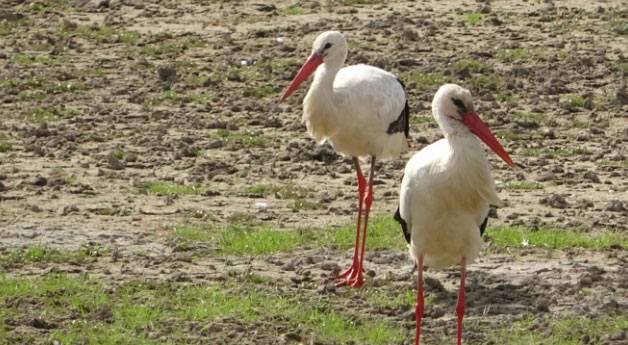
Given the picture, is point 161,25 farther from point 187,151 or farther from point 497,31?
point 187,151

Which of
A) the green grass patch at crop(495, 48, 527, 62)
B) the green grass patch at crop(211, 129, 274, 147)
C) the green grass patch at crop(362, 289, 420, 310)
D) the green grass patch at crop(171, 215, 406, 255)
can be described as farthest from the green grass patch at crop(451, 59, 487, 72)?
the green grass patch at crop(362, 289, 420, 310)

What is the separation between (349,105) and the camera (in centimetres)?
1009

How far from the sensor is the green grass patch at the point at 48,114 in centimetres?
1354

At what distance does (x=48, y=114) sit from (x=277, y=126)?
7.26 feet

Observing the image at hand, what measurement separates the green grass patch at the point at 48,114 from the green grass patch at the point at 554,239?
5.07 meters

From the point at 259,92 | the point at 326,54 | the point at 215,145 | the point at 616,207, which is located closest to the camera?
the point at 326,54

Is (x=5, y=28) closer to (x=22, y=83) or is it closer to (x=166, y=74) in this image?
(x=22, y=83)

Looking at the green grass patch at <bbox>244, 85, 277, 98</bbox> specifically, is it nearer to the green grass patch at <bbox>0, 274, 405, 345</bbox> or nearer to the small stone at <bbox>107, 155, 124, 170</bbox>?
the small stone at <bbox>107, 155, 124, 170</bbox>

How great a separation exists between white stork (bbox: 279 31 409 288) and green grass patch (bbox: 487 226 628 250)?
38.3 inches

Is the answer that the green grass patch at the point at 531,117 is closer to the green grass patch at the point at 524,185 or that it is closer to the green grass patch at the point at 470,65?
the green grass patch at the point at 470,65

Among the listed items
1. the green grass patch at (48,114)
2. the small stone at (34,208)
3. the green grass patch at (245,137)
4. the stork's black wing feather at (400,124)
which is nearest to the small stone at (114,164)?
the green grass patch at (245,137)

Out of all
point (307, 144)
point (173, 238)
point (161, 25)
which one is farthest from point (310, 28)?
point (173, 238)

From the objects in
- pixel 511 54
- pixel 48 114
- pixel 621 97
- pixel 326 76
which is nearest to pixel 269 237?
pixel 326 76

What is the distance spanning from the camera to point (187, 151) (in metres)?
12.5
